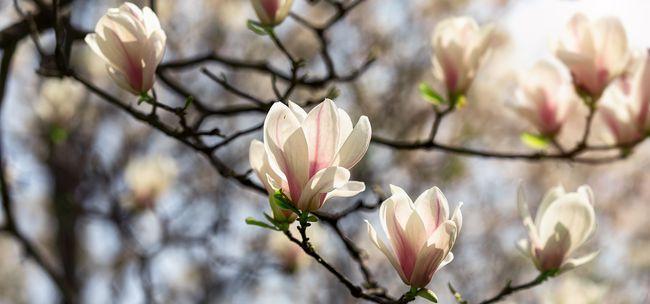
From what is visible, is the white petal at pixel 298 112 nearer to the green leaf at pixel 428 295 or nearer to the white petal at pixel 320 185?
the white petal at pixel 320 185

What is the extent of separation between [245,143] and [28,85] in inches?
106

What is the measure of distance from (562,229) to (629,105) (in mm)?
637

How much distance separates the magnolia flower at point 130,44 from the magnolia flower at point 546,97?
104 cm

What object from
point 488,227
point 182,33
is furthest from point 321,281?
point 182,33

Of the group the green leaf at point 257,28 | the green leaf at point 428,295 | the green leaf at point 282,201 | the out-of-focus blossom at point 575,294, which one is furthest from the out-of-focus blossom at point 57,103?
the green leaf at point 428,295

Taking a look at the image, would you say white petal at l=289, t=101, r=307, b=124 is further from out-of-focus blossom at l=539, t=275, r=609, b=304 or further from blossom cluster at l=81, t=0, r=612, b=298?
out-of-focus blossom at l=539, t=275, r=609, b=304

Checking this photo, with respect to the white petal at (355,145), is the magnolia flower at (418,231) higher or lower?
lower

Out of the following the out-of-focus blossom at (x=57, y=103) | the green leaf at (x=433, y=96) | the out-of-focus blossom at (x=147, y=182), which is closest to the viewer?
the green leaf at (x=433, y=96)

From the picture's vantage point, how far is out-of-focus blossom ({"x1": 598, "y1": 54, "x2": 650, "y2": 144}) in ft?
5.86

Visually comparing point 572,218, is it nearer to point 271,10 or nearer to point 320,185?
point 320,185

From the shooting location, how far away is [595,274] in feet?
18.1

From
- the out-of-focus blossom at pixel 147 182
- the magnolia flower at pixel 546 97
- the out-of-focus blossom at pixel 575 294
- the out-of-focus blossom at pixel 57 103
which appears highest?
the magnolia flower at pixel 546 97

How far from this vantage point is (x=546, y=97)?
197cm

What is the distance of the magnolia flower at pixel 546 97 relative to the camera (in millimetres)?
1935
